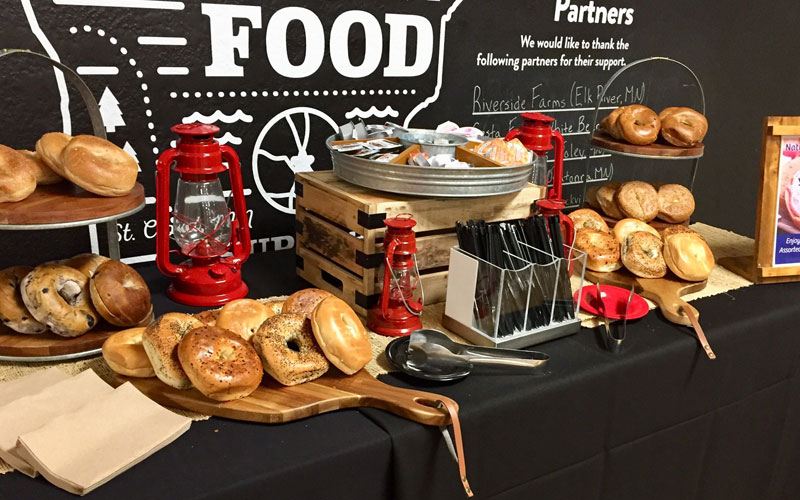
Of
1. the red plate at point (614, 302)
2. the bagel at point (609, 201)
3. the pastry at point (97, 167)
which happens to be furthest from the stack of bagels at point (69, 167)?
the bagel at point (609, 201)

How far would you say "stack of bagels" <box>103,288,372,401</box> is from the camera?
0.98 m

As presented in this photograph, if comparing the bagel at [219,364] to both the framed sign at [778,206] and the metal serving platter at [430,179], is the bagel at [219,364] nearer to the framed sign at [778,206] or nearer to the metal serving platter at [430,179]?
the metal serving platter at [430,179]

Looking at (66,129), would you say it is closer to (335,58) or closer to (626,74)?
(335,58)

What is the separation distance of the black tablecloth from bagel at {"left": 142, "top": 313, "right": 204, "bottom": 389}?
80mm

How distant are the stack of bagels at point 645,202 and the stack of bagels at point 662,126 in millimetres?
132

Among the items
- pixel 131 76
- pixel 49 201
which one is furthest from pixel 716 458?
pixel 131 76

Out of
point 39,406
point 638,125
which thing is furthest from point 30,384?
point 638,125

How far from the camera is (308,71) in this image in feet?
5.83

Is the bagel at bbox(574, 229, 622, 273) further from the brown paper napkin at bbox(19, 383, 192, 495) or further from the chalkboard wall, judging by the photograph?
the brown paper napkin at bbox(19, 383, 192, 495)

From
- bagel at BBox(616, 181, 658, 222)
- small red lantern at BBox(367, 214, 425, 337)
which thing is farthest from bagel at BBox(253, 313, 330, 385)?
bagel at BBox(616, 181, 658, 222)

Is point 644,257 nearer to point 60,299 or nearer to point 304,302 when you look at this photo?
point 304,302

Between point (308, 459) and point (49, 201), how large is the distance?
0.62m

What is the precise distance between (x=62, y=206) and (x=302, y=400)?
20.1 inches

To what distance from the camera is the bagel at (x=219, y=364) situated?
96 centimetres
